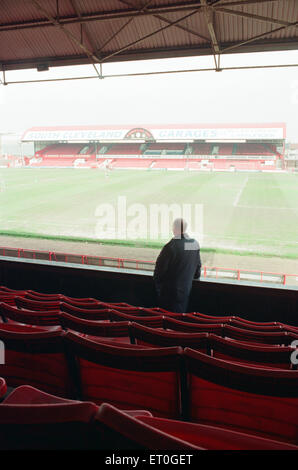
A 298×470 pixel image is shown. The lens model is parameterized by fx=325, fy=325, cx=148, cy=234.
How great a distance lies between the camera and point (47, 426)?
0.57 m

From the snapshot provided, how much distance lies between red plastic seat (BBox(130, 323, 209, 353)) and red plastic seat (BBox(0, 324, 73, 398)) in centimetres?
43

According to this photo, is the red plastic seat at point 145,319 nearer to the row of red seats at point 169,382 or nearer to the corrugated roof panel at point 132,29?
the row of red seats at point 169,382

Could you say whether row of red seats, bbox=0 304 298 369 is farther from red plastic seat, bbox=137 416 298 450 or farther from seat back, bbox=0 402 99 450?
seat back, bbox=0 402 99 450

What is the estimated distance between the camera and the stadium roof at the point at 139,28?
15.8ft

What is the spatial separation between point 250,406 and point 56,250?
9.42m

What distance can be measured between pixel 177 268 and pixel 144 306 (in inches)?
38.9

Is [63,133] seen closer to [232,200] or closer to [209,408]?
[232,200]

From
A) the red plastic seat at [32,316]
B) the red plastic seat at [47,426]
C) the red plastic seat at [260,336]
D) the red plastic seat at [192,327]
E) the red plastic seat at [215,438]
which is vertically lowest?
the red plastic seat at [260,336]

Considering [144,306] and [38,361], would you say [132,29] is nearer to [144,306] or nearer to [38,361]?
[144,306]

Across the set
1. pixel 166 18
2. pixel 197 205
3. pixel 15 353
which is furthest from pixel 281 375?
pixel 197 205

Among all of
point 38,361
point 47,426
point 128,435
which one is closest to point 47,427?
point 47,426

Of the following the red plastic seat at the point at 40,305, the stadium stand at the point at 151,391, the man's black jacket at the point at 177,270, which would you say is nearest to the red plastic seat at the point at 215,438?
the stadium stand at the point at 151,391

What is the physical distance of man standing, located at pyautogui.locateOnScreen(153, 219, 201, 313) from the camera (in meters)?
3.00

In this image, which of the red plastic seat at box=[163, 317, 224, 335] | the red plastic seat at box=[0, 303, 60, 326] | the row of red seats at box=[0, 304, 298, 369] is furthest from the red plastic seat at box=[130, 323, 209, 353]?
the red plastic seat at box=[0, 303, 60, 326]
